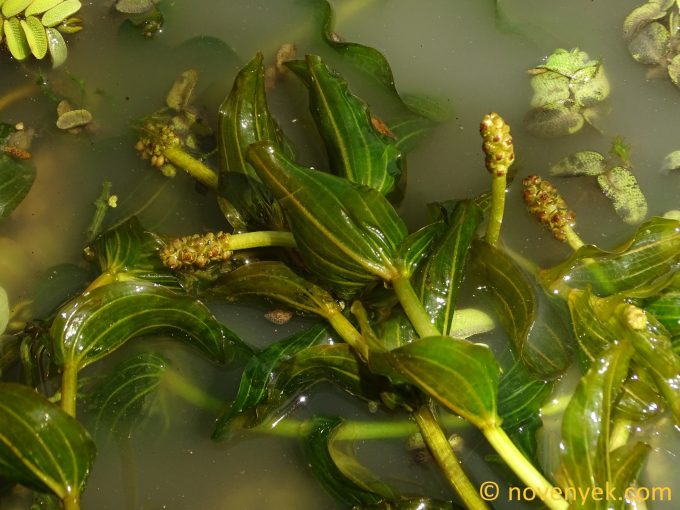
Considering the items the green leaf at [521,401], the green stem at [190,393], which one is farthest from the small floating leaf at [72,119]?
the green leaf at [521,401]

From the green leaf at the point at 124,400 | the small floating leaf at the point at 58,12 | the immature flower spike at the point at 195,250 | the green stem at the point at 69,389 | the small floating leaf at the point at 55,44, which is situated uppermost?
the small floating leaf at the point at 58,12

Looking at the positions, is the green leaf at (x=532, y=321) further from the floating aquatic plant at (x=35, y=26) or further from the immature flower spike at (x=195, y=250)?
the floating aquatic plant at (x=35, y=26)

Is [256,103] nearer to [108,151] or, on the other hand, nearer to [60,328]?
[108,151]

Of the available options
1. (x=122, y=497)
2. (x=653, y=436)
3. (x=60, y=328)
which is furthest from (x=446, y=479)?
(x=60, y=328)

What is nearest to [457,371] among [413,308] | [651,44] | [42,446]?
[413,308]

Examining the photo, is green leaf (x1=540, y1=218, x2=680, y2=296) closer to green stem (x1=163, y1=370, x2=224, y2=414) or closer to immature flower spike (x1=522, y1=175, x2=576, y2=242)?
immature flower spike (x1=522, y1=175, x2=576, y2=242)

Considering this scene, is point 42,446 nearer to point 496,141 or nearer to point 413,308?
point 413,308

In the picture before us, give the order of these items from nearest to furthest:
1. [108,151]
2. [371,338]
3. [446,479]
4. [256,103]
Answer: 1. [371,338]
2. [446,479]
3. [256,103]
4. [108,151]
